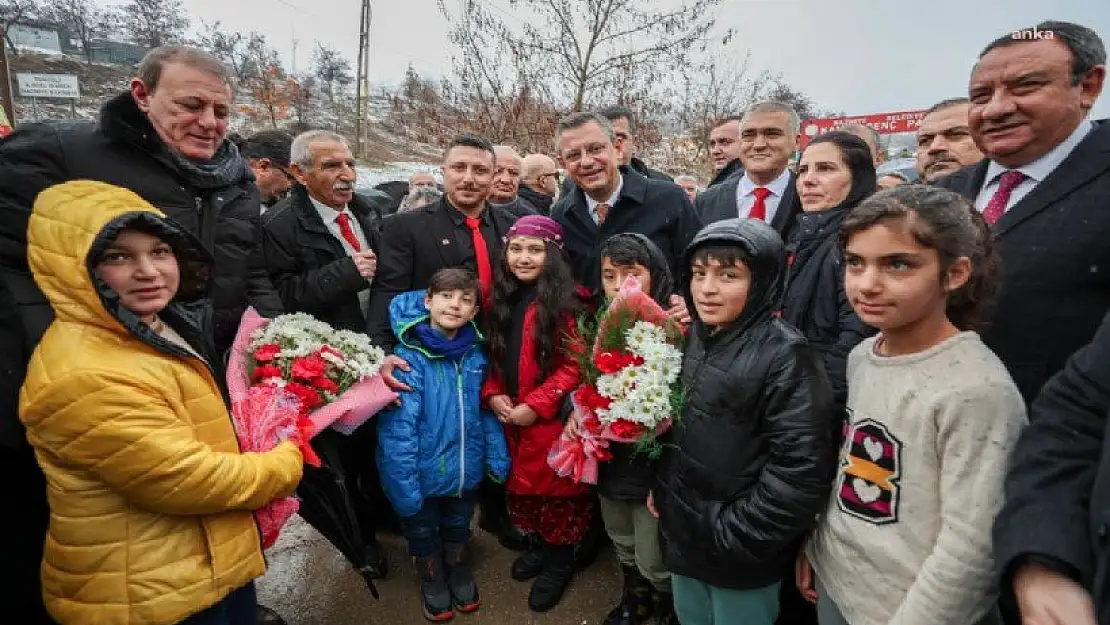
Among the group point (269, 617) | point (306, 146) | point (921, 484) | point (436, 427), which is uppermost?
point (306, 146)

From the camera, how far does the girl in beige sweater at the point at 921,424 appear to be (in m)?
1.40

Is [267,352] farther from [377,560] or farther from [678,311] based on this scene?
[678,311]

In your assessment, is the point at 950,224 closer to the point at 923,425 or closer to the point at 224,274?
the point at 923,425

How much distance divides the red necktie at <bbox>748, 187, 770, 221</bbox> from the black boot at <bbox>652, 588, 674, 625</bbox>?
2.33 metres

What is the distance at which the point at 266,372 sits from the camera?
7.59 feet

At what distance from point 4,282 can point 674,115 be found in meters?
13.3

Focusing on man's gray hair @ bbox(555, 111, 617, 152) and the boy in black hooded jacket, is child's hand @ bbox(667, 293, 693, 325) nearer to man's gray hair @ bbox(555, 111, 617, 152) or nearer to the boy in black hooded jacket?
the boy in black hooded jacket

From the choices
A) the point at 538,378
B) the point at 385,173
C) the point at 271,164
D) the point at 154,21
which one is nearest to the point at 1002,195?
the point at 538,378

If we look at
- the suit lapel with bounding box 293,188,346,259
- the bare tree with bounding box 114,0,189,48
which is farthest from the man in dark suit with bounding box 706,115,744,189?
the bare tree with bounding box 114,0,189,48

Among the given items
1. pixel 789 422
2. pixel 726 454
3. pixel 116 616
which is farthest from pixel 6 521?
pixel 789 422

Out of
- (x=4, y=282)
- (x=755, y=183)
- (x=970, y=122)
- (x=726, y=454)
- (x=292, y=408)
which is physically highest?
(x=970, y=122)

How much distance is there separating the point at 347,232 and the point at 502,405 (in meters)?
1.47

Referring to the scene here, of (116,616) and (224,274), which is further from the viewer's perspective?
(224,274)

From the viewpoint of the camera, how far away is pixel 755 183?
11.8 feet
